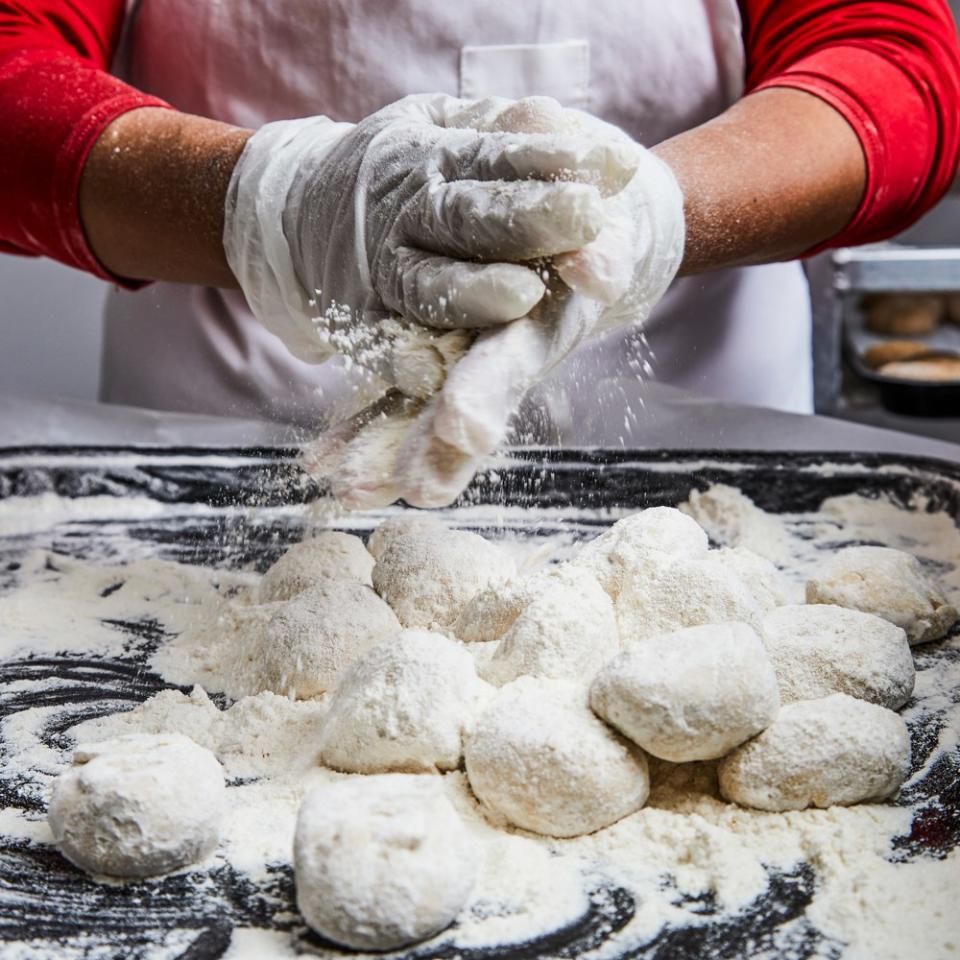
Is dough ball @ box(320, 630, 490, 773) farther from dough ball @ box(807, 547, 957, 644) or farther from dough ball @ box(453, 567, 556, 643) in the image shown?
dough ball @ box(807, 547, 957, 644)

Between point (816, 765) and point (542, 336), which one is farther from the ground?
point (542, 336)

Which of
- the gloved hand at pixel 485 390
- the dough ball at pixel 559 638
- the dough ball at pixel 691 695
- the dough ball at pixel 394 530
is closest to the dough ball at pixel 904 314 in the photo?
the dough ball at pixel 394 530

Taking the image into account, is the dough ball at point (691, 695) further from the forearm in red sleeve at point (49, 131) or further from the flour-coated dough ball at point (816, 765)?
the forearm in red sleeve at point (49, 131)

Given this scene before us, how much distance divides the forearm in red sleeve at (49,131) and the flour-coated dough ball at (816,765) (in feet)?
3.60

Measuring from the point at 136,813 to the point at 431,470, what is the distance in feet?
1.21

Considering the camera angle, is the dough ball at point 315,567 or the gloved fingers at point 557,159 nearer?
the gloved fingers at point 557,159

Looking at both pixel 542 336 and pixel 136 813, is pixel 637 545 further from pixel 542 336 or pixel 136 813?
pixel 136 813

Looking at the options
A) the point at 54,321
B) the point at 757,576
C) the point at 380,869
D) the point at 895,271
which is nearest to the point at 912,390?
the point at 895,271

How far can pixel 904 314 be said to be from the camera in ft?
10.4

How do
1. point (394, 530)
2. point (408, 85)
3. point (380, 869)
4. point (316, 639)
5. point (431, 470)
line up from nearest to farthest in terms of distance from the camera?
point (380, 869) → point (431, 470) → point (316, 639) → point (394, 530) → point (408, 85)

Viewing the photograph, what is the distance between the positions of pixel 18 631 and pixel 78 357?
181 cm

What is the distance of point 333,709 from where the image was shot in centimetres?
103

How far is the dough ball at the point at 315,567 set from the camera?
4.38ft

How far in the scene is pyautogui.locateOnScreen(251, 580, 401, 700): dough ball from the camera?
1.15 meters
